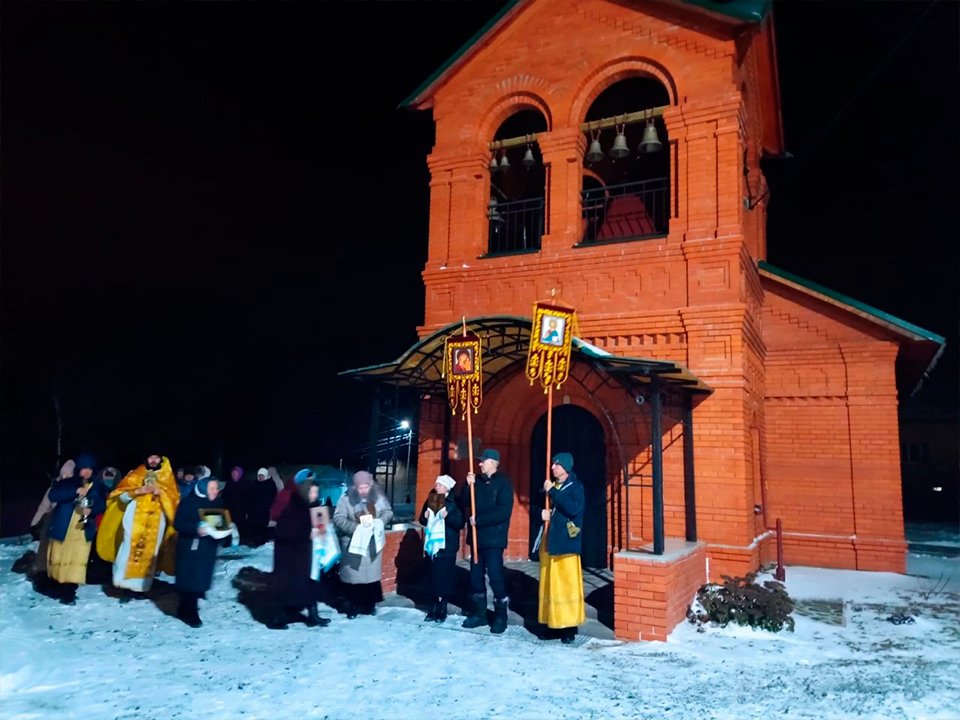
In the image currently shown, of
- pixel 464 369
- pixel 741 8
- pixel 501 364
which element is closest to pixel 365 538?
pixel 464 369

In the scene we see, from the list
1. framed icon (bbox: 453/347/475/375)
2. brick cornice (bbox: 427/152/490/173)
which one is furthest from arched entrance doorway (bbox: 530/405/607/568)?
brick cornice (bbox: 427/152/490/173)

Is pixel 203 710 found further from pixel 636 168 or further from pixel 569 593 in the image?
pixel 636 168

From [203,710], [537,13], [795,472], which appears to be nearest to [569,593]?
[203,710]

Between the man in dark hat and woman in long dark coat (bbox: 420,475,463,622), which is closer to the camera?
the man in dark hat

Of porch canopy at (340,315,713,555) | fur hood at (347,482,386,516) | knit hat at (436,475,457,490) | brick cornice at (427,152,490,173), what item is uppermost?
brick cornice at (427,152,490,173)

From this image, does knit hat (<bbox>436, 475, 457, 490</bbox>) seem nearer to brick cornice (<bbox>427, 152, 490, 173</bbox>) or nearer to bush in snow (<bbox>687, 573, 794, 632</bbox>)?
bush in snow (<bbox>687, 573, 794, 632</bbox>)

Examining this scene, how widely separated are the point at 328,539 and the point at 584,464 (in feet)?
12.5

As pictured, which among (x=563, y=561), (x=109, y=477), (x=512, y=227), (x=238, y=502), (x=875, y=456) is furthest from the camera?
(x=238, y=502)

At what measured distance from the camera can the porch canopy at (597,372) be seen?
22.9 ft

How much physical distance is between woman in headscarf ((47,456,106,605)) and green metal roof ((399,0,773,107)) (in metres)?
7.44

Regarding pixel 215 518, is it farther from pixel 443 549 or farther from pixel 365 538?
pixel 443 549

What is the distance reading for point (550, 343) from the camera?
7.06 m

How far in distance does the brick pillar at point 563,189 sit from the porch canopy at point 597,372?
187 cm

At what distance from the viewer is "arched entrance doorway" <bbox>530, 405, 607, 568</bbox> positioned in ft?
30.5
